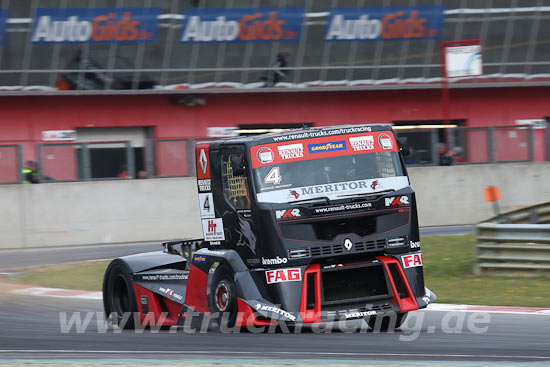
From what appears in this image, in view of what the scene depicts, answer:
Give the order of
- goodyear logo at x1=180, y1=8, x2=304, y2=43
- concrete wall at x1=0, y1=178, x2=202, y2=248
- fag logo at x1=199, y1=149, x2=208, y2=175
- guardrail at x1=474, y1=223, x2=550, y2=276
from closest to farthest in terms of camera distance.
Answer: fag logo at x1=199, y1=149, x2=208, y2=175, guardrail at x1=474, y1=223, x2=550, y2=276, concrete wall at x1=0, y1=178, x2=202, y2=248, goodyear logo at x1=180, y1=8, x2=304, y2=43

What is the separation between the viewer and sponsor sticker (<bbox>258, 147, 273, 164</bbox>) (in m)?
9.84

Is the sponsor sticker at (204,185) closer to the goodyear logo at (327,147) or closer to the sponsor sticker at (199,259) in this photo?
the sponsor sticker at (199,259)

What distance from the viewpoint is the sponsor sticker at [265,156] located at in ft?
32.3

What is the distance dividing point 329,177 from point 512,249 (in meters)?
5.51

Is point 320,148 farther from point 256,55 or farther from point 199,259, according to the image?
point 256,55

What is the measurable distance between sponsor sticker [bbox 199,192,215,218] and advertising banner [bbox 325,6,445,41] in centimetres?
2387

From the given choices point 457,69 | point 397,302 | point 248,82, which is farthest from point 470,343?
point 248,82

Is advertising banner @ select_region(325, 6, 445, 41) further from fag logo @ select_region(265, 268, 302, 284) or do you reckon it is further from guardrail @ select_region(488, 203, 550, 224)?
fag logo @ select_region(265, 268, 302, 284)

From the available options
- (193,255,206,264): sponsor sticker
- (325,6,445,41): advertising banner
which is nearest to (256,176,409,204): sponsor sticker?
(193,255,206,264): sponsor sticker

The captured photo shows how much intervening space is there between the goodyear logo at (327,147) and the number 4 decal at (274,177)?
1.40 feet

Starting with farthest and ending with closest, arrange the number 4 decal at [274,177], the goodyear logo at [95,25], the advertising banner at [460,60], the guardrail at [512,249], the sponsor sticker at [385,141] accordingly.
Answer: the goodyear logo at [95,25]
the advertising banner at [460,60]
the guardrail at [512,249]
the sponsor sticker at [385,141]
the number 4 decal at [274,177]

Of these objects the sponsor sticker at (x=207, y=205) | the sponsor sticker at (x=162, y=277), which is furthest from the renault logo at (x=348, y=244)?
the sponsor sticker at (x=162, y=277)

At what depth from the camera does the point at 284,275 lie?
31.1 ft

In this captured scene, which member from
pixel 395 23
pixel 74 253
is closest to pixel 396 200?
pixel 74 253
